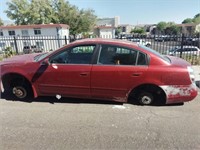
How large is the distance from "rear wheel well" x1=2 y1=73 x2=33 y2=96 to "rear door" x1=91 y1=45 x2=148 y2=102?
163 cm

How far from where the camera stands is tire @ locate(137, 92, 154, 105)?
12.2ft

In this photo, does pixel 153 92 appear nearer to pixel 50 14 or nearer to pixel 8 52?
pixel 8 52

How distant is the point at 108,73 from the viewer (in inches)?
138

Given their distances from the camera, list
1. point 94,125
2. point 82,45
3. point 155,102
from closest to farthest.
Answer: point 94,125 < point 82,45 < point 155,102

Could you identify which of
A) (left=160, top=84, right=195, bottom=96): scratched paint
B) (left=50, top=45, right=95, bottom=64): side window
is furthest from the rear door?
(left=160, top=84, right=195, bottom=96): scratched paint

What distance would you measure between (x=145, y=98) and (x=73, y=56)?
1869 mm

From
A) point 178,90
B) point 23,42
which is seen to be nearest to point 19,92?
point 178,90

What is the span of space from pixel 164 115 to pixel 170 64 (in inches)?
42.1

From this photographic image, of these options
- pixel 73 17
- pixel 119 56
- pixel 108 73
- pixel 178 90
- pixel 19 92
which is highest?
pixel 73 17

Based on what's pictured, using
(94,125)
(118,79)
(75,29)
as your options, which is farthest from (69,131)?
(75,29)

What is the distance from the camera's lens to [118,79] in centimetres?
352

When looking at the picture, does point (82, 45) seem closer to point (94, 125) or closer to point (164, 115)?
point (94, 125)

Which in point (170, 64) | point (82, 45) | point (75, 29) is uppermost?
point (75, 29)

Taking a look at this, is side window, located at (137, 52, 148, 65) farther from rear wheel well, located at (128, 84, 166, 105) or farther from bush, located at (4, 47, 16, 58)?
bush, located at (4, 47, 16, 58)
